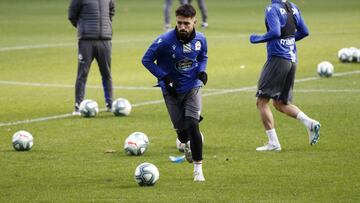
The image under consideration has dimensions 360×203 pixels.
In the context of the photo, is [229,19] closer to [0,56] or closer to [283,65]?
[0,56]

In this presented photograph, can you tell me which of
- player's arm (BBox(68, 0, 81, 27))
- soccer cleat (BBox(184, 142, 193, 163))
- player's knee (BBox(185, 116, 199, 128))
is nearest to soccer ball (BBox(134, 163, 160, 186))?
player's knee (BBox(185, 116, 199, 128))

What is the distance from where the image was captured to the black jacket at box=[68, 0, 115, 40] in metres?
20.2

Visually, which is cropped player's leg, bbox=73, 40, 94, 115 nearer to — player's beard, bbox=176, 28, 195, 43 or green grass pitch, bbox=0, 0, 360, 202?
green grass pitch, bbox=0, 0, 360, 202

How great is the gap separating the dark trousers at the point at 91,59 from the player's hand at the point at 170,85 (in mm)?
7018

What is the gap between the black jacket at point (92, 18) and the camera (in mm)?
20219

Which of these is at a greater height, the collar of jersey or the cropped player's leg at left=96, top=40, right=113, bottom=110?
the collar of jersey

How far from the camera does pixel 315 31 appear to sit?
37.4 m

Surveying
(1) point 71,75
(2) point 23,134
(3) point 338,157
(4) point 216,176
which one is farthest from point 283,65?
(1) point 71,75

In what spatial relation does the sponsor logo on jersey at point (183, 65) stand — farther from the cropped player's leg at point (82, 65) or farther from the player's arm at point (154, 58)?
the cropped player's leg at point (82, 65)

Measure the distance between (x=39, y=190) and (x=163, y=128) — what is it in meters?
5.81

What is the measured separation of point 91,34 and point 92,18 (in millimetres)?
315

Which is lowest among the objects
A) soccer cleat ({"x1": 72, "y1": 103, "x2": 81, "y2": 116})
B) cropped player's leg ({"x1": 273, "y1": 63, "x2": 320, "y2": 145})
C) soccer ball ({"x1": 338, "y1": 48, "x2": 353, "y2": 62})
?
soccer ball ({"x1": 338, "y1": 48, "x2": 353, "y2": 62})

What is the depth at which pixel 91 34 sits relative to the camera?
66.3 ft

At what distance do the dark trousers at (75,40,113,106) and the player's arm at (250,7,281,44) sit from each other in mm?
5705
